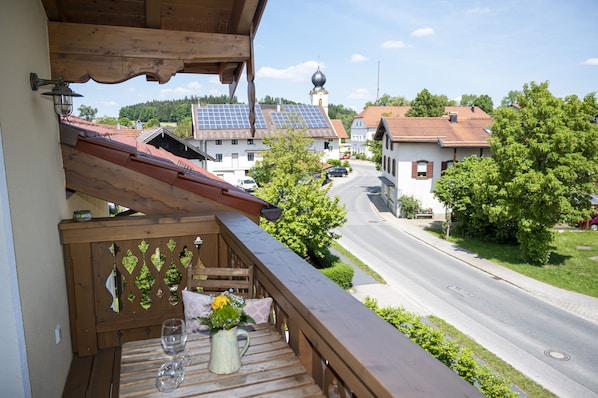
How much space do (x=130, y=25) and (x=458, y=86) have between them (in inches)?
3519

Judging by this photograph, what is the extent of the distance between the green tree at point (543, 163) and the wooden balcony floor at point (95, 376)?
17.3 metres

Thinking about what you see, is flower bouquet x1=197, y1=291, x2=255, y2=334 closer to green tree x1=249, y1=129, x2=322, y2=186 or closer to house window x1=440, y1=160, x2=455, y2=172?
green tree x1=249, y1=129, x2=322, y2=186

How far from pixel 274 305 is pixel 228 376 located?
617 millimetres

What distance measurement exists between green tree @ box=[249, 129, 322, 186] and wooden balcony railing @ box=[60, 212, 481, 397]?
878 inches

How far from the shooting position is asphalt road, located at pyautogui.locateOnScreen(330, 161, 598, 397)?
32.1ft

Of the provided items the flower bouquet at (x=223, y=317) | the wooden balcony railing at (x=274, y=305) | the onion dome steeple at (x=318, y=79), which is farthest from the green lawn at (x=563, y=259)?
the onion dome steeple at (x=318, y=79)

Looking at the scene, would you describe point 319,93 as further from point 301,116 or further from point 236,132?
point 236,132

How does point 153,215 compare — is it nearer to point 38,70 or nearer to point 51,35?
point 38,70

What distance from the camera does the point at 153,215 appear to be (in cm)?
386

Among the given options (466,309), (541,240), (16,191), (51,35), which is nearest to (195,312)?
(16,191)

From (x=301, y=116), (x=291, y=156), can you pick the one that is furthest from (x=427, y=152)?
(x=301, y=116)

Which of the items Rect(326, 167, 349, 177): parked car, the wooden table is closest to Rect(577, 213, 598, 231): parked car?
Rect(326, 167, 349, 177): parked car

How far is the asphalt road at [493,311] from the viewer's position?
9789 mm

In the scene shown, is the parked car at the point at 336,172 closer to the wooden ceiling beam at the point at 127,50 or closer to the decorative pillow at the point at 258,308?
the wooden ceiling beam at the point at 127,50
